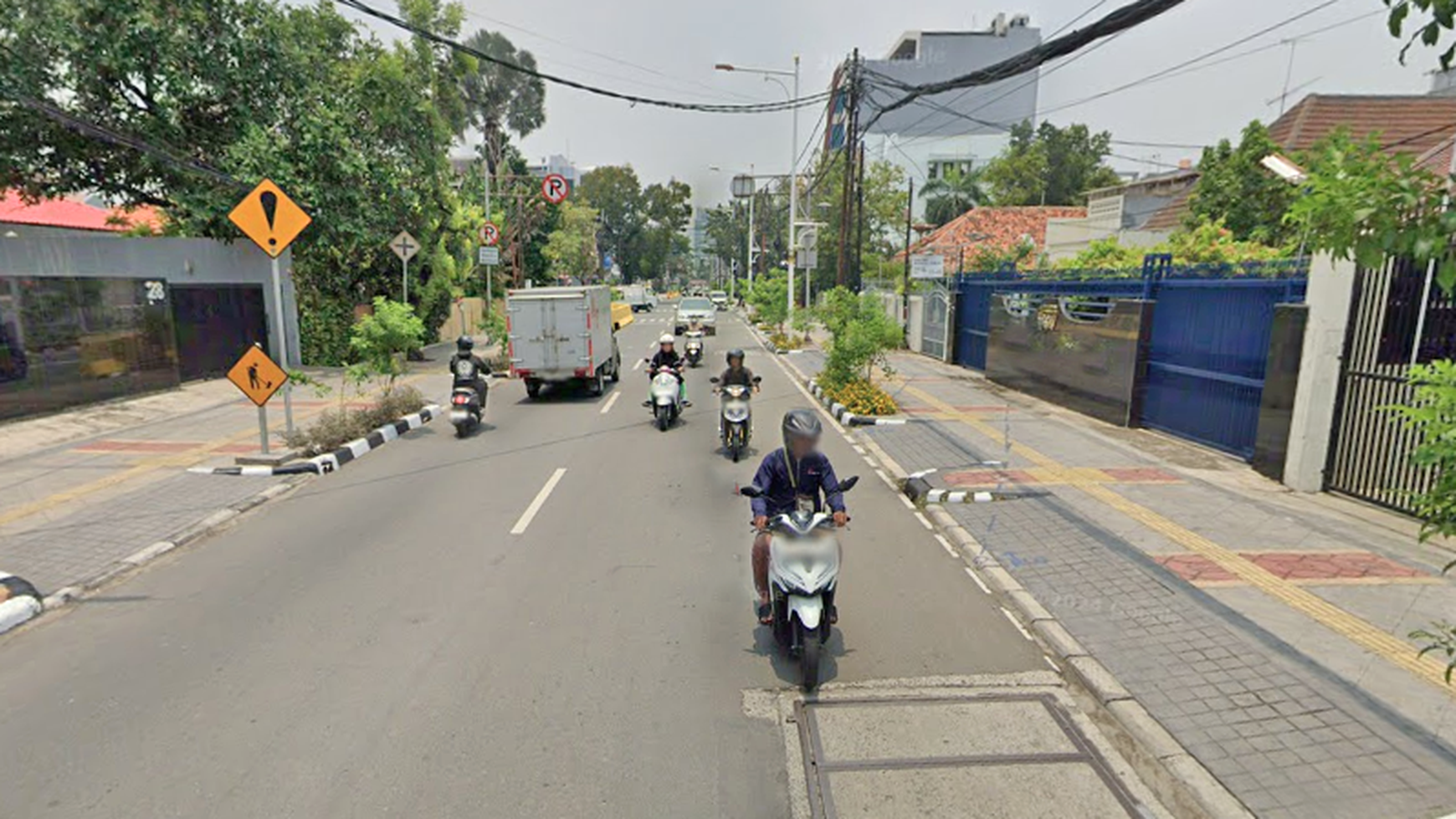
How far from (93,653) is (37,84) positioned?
1590 centimetres

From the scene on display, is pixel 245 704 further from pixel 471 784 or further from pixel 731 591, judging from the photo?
pixel 731 591

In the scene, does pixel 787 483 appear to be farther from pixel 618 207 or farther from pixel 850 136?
pixel 618 207

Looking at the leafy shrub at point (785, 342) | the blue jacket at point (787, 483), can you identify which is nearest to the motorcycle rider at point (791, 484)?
the blue jacket at point (787, 483)

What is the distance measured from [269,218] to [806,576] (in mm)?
8516

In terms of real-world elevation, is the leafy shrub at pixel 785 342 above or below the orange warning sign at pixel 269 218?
below

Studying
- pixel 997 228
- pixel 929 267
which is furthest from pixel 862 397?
pixel 997 228

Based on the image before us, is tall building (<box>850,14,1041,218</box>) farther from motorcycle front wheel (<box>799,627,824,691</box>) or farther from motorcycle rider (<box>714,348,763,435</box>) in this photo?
motorcycle front wheel (<box>799,627,824,691</box>)

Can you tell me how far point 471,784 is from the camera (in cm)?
344

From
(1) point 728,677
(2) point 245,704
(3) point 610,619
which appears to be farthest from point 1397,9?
(2) point 245,704

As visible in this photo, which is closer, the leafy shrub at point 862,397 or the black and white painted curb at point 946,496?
the black and white painted curb at point 946,496

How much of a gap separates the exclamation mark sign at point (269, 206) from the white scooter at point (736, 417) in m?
6.11

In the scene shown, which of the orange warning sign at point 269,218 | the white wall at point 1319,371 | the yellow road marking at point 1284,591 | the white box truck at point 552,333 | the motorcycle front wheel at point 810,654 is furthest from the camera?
the white box truck at point 552,333

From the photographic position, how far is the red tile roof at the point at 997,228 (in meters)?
37.5

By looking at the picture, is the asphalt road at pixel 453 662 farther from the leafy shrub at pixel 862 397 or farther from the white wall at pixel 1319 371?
the leafy shrub at pixel 862 397
